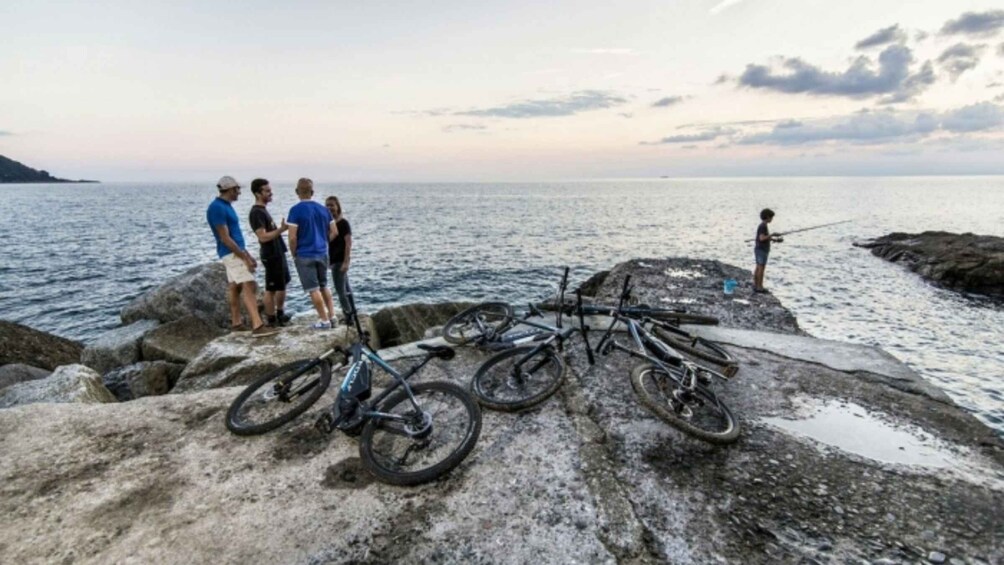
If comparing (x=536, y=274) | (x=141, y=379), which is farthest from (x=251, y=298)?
(x=536, y=274)

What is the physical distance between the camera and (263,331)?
1032 centimetres

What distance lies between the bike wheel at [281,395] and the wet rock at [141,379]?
6444 mm

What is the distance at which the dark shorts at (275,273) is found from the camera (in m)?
10.1

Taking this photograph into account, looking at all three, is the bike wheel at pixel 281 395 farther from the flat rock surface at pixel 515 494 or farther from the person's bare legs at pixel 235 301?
the person's bare legs at pixel 235 301

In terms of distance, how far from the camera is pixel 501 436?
5.85 metres

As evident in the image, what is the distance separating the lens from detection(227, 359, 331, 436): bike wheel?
6.32 m

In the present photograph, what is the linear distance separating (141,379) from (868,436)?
1437 centimetres

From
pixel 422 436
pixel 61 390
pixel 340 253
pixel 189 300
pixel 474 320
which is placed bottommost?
pixel 189 300

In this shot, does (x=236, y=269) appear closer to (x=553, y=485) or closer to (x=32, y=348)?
(x=553, y=485)

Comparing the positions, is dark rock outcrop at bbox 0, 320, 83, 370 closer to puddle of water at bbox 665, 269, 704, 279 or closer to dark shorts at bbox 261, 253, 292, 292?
dark shorts at bbox 261, 253, 292, 292

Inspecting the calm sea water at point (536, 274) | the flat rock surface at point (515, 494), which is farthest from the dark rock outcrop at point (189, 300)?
the flat rock surface at point (515, 494)

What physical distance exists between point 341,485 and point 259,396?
2586mm

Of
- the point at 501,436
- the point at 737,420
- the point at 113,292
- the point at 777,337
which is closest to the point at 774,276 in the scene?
the point at 777,337

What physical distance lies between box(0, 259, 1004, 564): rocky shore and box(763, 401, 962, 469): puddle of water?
3 centimetres
